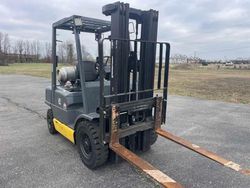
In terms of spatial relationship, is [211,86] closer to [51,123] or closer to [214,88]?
[214,88]

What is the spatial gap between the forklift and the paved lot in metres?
0.32

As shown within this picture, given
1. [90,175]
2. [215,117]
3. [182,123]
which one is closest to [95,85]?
[90,175]

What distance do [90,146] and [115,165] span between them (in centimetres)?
56

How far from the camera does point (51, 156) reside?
452 cm

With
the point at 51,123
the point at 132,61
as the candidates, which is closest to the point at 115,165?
the point at 132,61

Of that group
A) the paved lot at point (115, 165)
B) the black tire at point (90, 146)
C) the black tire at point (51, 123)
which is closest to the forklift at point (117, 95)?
the black tire at point (90, 146)

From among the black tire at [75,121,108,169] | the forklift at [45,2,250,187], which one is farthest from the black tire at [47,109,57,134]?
the black tire at [75,121,108,169]

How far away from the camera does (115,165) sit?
13.6 ft

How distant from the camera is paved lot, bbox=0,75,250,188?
3.67m

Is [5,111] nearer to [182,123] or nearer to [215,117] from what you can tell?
[182,123]

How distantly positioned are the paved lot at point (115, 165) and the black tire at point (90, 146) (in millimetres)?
171

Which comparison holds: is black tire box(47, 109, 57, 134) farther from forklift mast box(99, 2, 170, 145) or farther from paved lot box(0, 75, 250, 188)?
forklift mast box(99, 2, 170, 145)

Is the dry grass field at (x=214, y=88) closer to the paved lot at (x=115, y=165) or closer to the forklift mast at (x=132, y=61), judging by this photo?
the paved lot at (x=115, y=165)

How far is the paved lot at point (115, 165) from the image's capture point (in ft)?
12.1
